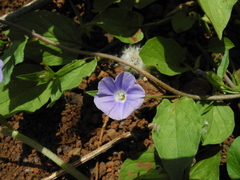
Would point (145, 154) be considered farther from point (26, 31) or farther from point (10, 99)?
point (26, 31)

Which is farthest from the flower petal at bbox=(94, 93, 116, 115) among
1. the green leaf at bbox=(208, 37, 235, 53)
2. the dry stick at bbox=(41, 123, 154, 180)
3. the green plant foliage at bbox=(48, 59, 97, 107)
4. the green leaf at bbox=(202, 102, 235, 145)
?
the green leaf at bbox=(208, 37, 235, 53)

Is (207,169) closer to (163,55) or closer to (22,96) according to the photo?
(163,55)

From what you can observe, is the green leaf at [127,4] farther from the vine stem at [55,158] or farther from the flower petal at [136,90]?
the vine stem at [55,158]

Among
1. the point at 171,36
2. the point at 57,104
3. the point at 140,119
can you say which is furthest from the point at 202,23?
the point at 57,104

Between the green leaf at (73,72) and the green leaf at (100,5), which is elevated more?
the green leaf at (100,5)

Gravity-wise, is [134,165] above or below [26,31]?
below

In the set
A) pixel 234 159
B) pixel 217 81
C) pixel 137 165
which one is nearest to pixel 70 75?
pixel 137 165

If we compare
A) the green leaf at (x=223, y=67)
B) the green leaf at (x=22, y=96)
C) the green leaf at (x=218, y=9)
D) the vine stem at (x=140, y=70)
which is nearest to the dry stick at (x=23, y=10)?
the vine stem at (x=140, y=70)
